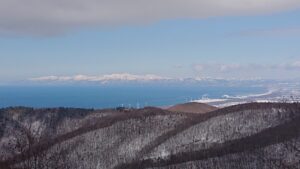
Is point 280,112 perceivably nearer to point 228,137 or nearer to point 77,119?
point 228,137

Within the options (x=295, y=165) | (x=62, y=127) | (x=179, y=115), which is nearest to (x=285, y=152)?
(x=295, y=165)

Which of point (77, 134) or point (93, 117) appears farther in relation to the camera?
point (93, 117)

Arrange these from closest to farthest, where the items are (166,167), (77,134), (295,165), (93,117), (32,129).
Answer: (295,165) → (166,167) → (77,134) → (93,117) → (32,129)

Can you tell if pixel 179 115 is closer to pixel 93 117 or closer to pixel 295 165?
pixel 93 117

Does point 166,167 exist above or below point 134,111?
below

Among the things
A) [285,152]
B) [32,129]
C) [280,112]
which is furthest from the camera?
[32,129]

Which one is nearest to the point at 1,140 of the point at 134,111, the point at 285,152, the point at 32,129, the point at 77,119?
the point at 32,129
